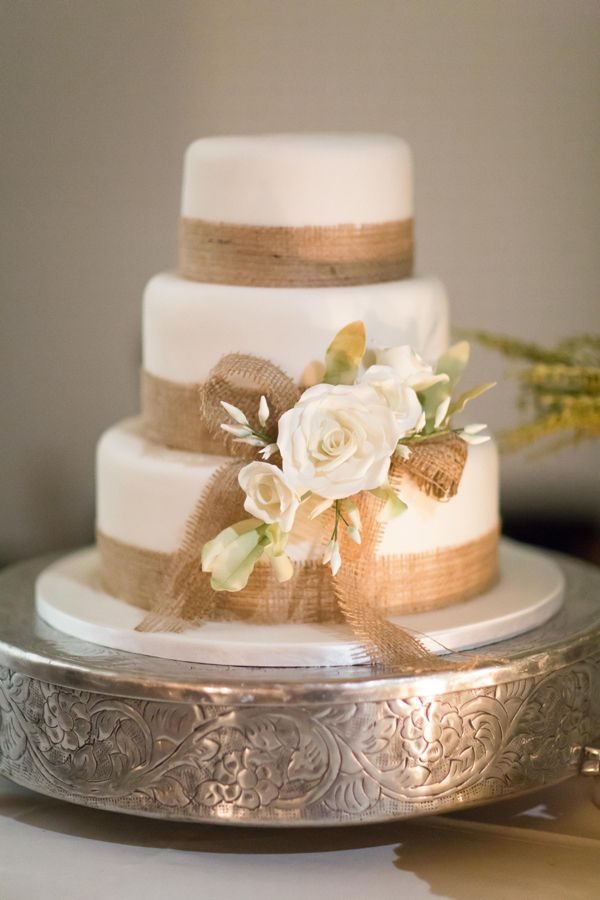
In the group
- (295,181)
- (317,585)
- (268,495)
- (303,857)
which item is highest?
(295,181)

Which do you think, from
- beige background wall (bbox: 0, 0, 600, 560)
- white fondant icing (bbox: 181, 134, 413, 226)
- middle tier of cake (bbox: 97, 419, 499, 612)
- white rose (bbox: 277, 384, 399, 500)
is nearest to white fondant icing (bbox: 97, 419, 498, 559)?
middle tier of cake (bbox: 97, 419, 499, 612)

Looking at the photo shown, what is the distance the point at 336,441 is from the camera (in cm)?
104

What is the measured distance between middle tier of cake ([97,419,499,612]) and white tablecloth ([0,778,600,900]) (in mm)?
226

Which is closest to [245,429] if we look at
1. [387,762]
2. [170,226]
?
[387,762]

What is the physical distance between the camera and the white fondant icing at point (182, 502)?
1.16 metres

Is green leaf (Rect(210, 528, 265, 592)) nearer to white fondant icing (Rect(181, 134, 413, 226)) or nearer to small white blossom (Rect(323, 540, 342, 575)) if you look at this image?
small white blossom (Rect(323, 540, 342, 575))

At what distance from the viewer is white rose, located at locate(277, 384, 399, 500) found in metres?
1.04

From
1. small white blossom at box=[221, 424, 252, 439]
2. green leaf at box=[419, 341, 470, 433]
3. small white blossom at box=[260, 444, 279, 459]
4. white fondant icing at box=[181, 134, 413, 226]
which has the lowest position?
small white blossom at box=[260, 444, 279, 459]

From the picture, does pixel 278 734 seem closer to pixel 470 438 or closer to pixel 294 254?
pixel 470 438

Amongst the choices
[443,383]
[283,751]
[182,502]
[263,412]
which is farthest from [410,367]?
[283,751]

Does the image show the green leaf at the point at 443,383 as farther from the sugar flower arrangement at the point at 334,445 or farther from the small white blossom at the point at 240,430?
the small white blossom at the point at 240,430

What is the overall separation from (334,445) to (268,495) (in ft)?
0.26

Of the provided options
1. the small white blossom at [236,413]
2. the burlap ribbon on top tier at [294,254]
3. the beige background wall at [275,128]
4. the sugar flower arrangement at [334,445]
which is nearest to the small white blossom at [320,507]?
the sugar flower arrangement at [334,445]

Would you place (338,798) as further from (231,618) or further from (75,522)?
(75,522)
